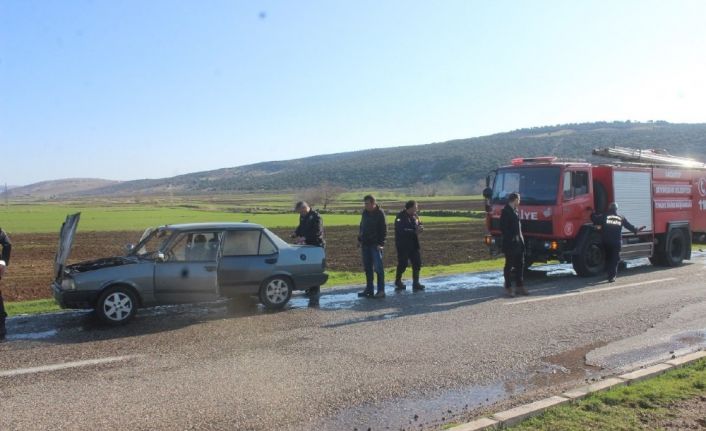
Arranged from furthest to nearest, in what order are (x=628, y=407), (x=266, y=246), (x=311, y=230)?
(x=311, y=230) < (x=266, y=246) < (x=628, y=407)

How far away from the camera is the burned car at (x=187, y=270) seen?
29.7ft

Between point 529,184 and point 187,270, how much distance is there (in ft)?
28.7

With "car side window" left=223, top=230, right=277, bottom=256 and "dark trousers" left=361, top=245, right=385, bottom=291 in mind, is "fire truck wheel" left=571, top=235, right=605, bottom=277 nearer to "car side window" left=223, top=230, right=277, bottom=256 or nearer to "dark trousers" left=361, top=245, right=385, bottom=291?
"dark trousers" left=361, top=245, right=385, bottom=291

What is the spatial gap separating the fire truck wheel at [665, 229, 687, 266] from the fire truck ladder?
7.31 feet

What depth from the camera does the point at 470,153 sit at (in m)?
129

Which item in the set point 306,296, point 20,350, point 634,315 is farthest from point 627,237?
point 20,350

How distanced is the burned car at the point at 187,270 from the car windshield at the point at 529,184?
19.2ft

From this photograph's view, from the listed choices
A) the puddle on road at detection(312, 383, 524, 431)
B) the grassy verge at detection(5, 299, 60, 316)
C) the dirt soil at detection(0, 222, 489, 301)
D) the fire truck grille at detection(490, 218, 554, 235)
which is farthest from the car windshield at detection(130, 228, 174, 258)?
the fire truck grille at detection(490, 218, 554, 235)

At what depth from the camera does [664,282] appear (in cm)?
1359

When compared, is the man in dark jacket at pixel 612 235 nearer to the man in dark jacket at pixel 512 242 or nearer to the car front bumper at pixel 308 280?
the man in dark jacket at pixel 512 242

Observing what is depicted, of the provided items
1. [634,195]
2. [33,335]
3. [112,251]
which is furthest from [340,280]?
[112,251]

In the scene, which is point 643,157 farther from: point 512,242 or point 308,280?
point 308,280

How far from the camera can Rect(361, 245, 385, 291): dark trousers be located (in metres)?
11.9

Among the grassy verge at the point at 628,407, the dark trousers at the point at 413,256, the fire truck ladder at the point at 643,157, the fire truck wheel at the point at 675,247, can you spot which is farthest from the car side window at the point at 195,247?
the fire truck wheel at the point at 675,247
